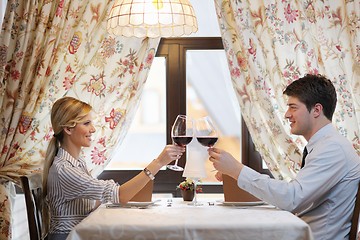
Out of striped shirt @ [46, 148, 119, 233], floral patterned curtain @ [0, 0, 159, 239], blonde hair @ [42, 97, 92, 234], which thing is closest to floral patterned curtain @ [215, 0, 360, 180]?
floral patterned curtain @ [0, 0, 159, 239]

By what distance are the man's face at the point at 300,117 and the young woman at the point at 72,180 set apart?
1.64ft

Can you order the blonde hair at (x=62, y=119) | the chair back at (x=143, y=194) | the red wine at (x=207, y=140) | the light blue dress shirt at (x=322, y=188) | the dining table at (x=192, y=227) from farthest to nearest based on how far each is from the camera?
the blonde hair at (x=62, y=119), the chair back at (x=143, y=194), the red wine at (x=207, y=140), the light blue dress shirt at (x=322, y=188), the dining table at (x=192, y=227)

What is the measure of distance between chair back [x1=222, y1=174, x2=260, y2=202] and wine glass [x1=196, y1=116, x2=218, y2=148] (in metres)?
0.19

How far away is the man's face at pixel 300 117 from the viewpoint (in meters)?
2.58

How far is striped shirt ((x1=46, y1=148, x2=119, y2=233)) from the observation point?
8.34 ft

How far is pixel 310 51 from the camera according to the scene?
3.60 metres

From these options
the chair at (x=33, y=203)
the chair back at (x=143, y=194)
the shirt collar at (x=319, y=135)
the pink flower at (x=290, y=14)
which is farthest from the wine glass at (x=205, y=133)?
the pink flower at (x=290, y=14)

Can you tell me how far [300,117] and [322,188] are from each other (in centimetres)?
36

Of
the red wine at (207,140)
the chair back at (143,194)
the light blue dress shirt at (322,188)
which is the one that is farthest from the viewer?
the chair back at (143,194)

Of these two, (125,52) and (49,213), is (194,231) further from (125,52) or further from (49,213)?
(125,52)

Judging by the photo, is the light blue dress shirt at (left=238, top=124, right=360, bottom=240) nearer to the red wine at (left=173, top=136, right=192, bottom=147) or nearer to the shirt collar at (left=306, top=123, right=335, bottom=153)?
the shirt collar at (left=306, top=123, right=335, bottom=153)

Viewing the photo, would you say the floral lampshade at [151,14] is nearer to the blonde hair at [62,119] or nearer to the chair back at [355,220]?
the blonde hair at [62,119]

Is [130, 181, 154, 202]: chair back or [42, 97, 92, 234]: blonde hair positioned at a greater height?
[42, 97, 92, 234]: blonde hair

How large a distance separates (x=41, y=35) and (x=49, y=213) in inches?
46.8
